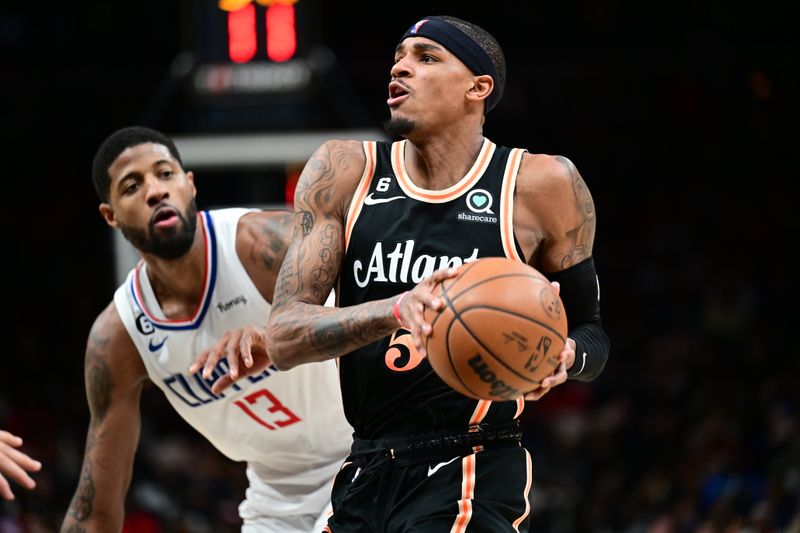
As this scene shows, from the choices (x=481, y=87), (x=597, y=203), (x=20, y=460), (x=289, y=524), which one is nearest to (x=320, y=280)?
(x=481, y=87)

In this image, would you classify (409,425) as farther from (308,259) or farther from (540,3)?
(540,3)

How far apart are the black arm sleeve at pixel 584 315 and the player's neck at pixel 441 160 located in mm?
419

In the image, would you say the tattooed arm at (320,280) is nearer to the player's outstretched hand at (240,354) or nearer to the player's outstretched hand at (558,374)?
the player's outstretched hand at (240,354)

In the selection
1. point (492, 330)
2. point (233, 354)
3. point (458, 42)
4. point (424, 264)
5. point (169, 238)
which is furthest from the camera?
point (169, 238)

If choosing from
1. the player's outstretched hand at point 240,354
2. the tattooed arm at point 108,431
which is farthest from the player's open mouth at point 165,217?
the player's outstretched hand at point 240,354

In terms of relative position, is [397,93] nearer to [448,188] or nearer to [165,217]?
[448,188]

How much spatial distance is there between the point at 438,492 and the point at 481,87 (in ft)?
4.09

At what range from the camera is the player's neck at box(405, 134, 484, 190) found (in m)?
3.85

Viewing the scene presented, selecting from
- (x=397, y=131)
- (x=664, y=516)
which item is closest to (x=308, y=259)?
(x=397, y=131)

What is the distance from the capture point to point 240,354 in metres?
4.08

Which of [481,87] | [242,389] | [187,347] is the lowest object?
[242,389]

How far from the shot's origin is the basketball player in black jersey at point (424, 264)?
141 inches

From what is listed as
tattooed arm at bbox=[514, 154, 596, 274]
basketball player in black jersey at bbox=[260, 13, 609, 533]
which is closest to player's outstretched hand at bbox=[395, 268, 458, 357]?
basketball player in black jersey at bbox=[260, 13, 609, 533]

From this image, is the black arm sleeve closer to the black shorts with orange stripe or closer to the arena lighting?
the black shorts with orange stripe
